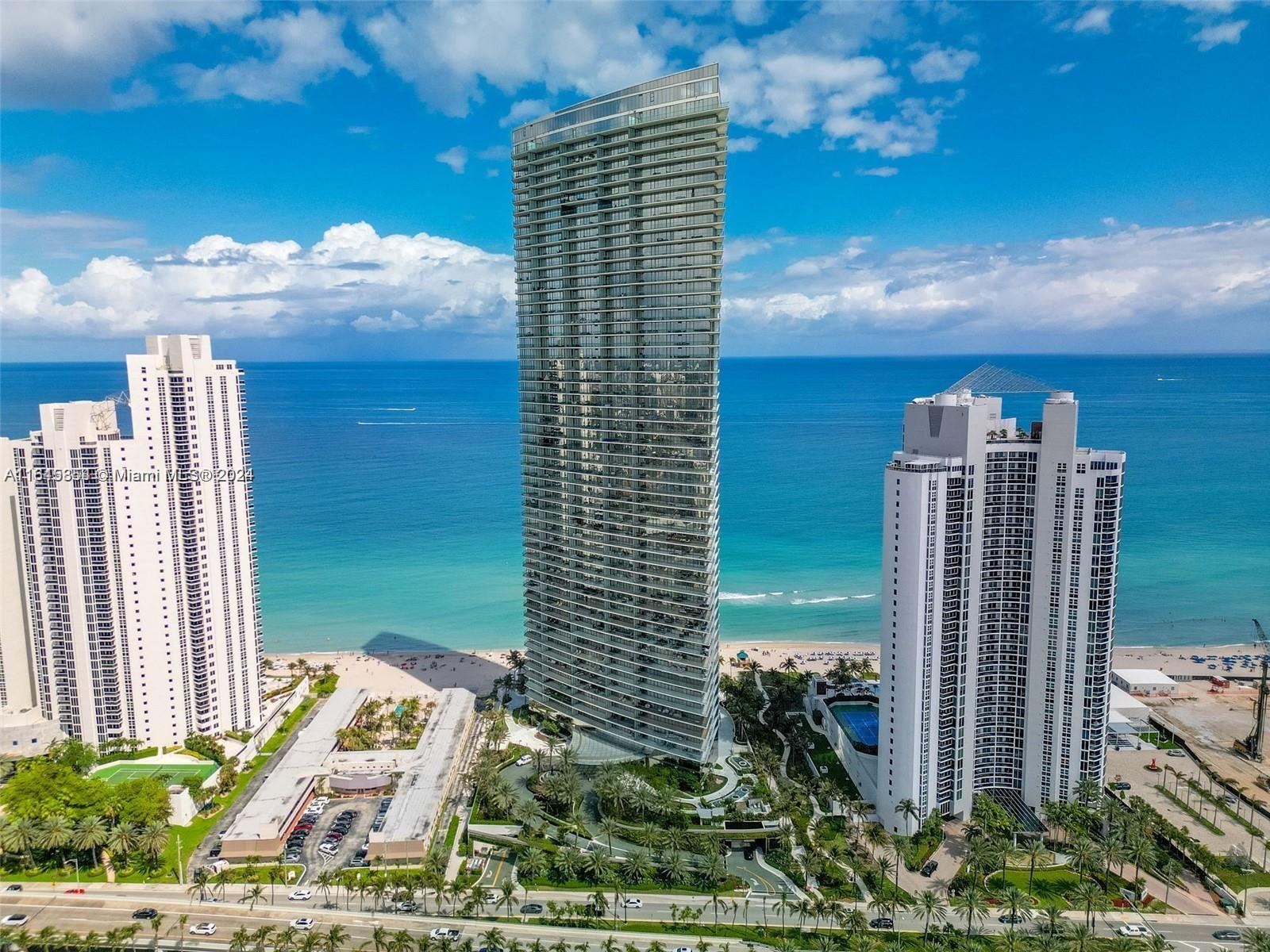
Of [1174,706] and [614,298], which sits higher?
[614,298]

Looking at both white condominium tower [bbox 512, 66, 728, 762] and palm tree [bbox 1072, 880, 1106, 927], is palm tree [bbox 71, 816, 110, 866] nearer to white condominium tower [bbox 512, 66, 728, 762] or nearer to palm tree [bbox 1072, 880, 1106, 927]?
white condominium tower [bbox 512, 66, 728, 762]

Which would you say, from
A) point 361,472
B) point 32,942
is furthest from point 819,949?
point 361,472

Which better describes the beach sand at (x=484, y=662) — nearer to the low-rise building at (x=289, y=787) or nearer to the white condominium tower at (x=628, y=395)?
the low-rise building at (x=289, y=787)

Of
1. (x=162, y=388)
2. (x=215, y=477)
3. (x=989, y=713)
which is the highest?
(x=162, y=388)

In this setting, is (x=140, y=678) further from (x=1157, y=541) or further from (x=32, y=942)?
(x=1157, y=541)

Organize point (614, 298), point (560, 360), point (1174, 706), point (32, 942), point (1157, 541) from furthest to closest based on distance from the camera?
point (1157, 541) → point (1174, 706) → point (560, 360) → point (614, 298) → point (32, 942)

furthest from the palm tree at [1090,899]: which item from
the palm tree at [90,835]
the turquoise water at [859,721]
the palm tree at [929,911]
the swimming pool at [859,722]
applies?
the palm tree at [90,835]
